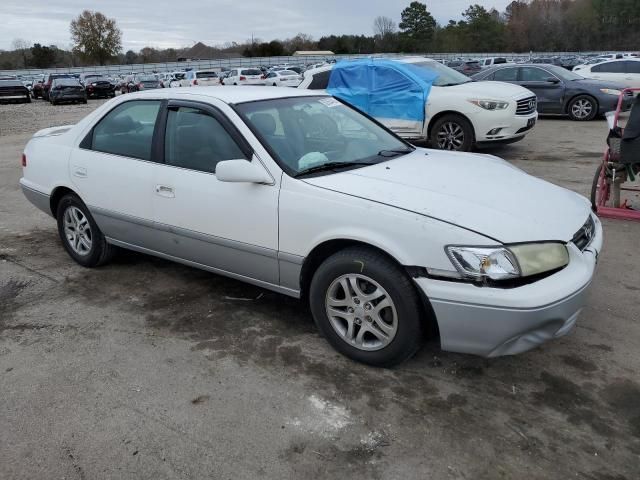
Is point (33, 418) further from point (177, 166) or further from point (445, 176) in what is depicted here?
point (445, 176)

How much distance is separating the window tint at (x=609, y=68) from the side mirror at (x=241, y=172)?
17.1 metres

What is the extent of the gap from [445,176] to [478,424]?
1.50 metres

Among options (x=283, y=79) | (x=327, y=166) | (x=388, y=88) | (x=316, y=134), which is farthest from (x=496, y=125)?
(x=283, y=79)

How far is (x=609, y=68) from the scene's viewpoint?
17.1m

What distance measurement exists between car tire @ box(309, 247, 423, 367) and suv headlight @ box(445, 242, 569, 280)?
31 centimetres

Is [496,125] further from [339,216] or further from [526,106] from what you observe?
[339,216]

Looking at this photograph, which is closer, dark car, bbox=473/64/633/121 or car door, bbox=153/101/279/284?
car door, bbox=153/101/279/284

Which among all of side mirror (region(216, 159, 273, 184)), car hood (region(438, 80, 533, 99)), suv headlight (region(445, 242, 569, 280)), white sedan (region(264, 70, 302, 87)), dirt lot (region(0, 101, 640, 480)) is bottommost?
dirt lot (region(0, 101, 640, 480))

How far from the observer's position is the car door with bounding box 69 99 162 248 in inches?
164

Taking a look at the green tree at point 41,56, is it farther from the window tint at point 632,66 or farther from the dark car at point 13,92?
the window tint at point 632,66

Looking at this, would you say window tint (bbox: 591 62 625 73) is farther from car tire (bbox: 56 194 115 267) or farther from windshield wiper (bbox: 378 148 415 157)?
car tire (bbox: 56 194 115 267)

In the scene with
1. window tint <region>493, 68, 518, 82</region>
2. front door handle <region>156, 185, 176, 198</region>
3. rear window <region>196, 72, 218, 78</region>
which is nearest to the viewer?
front door handle <region>156, 185, 176, 198</region>

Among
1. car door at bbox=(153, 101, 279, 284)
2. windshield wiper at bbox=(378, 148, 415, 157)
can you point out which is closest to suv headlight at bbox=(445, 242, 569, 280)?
car door at bbox=(153, 101, 279, 284)

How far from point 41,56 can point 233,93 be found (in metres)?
90.9
